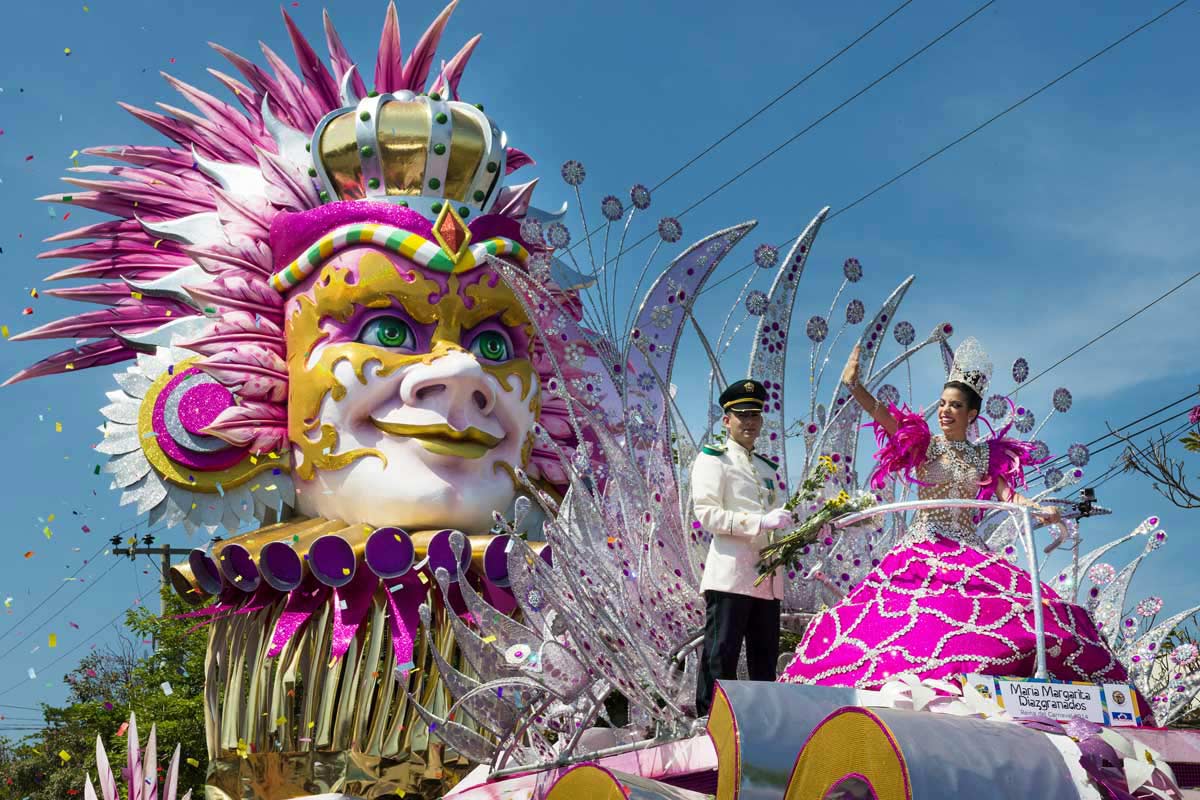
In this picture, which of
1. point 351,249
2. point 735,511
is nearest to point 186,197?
point 351,249

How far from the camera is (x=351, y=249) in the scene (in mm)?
9062

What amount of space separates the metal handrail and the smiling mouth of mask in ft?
13.3

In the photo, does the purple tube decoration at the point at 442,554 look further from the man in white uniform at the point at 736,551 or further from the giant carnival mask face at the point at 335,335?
the man in white uniform at the point at 736,551

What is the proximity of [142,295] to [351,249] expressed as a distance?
1.69m

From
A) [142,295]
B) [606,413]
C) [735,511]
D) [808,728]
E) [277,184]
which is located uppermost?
[277,184]

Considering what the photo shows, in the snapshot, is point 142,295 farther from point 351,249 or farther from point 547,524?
point 547,524

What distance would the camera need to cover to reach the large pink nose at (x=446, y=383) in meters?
8.81

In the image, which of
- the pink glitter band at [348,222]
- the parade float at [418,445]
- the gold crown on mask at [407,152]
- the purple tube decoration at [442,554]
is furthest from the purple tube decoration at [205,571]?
the gold crown on mask at [407,152]

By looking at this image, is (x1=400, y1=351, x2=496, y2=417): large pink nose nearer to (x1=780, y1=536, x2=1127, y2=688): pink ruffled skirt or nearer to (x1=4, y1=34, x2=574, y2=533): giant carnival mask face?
(x1=4, y1=34, x2=574, y2=533): giant carnival mask face

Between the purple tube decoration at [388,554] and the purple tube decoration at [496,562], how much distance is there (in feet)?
1.60

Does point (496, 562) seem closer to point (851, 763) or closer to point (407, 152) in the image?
point (407, 152)

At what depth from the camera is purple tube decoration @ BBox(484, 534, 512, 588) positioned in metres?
8.59

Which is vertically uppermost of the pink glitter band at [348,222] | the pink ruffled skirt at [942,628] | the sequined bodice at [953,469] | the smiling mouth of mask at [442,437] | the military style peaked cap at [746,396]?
the pink glitter band at [348,222]

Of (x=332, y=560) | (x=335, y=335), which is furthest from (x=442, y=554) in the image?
(x=335, y=335)
